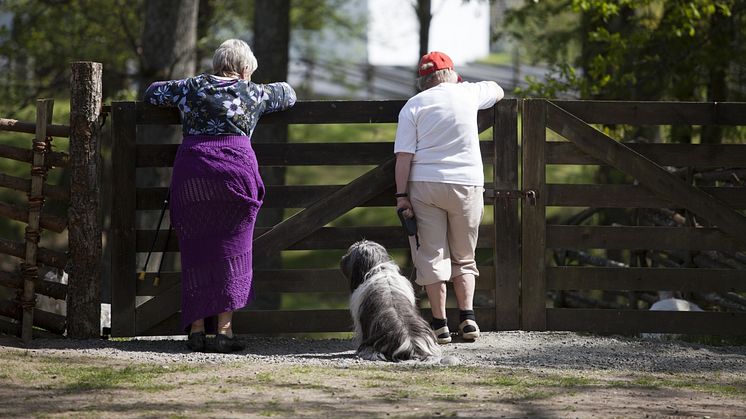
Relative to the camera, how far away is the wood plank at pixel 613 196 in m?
7.59

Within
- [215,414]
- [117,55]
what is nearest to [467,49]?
[117,55]

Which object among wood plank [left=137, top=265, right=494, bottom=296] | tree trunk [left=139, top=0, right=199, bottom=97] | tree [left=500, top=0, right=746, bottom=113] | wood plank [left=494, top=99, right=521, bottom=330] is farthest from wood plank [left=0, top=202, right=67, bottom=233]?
tree [left=500, top=0, right=746, bottom=113]

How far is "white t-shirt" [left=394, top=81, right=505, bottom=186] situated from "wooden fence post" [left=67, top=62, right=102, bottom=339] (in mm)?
2215

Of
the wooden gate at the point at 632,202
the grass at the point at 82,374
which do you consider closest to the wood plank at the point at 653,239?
the wooden gate at the point at 632,202

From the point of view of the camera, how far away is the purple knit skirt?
6895 millimetres

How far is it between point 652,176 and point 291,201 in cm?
268

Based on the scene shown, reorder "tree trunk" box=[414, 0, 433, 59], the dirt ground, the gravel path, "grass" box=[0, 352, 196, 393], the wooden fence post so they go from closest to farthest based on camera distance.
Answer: the dirt ground → "grass" box=[0, 352, 196, 393] → the gravel path → the wooden fence post → "tree trunk" box=[414, 0, 433, 59]

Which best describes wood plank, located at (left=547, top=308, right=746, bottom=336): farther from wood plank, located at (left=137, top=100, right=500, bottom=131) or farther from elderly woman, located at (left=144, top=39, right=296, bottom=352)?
elderly woman, located at (left=144, top=39, right=296, bottom=352)

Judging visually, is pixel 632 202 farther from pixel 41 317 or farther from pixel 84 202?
pixel 41 317

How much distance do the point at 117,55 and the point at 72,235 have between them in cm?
1058

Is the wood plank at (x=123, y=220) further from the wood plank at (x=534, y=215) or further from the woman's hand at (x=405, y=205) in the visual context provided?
the wood plank at (x=534, y=215)

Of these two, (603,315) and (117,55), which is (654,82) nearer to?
(603,315)

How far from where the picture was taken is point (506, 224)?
7.66 meters

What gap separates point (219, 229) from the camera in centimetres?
695
